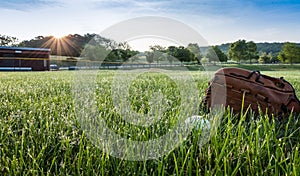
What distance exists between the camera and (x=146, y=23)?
3.59 meters

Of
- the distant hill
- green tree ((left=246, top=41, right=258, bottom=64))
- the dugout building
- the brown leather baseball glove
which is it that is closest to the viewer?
A: the brown leather baseball glove

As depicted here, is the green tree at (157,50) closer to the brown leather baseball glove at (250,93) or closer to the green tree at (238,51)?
the brown leather baseball glove at (250,93)

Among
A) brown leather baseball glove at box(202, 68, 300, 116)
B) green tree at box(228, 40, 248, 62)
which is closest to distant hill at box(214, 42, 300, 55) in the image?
green tree at box(228, 40, 248, 62)

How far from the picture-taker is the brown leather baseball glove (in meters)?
2.03

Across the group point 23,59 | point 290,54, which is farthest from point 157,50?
point 290,54

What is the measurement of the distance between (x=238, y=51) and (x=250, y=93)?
59.8 meters

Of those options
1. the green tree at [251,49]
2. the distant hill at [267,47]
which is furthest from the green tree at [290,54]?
the distant hill at [267,47]

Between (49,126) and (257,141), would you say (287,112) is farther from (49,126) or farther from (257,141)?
(49,126)

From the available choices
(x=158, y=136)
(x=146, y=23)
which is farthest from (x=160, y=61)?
(x=158, y=136)

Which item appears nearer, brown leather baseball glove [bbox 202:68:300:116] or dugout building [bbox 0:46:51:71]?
brown leather baseball glove [bbox 202:68:300:116]

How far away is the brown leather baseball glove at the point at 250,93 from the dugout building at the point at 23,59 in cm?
2239

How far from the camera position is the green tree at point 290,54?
57478 mm

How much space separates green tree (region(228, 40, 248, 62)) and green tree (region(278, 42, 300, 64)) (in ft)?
28.1

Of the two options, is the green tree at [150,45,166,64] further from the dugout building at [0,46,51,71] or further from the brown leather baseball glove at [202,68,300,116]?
the dugout building at [0,46,51,71]
